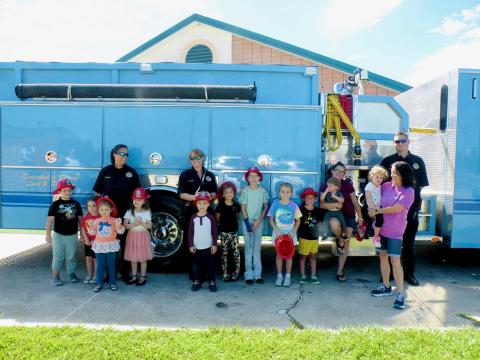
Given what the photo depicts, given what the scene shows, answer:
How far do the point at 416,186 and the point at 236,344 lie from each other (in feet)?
11.1

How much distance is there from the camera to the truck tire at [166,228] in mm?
5480

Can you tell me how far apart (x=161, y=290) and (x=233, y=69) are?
3.50 m

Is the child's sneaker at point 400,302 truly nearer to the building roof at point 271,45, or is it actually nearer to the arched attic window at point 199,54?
the building roof at point 271,45

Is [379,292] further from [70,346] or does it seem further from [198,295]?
[70,346]

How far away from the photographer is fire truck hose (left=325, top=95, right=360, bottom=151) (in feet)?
19.0

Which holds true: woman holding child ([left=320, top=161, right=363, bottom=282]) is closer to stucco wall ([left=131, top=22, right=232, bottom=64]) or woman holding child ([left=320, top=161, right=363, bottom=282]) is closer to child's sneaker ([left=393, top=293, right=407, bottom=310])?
child's sneaker ([left=393, top=293, right=407, bottom=310])

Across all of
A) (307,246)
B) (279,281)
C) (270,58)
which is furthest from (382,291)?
(270,58)

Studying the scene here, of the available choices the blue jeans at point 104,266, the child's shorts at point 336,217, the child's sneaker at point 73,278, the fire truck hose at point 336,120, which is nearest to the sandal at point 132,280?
the blue jeans at point 104,266

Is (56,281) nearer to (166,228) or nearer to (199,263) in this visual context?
(166,228)

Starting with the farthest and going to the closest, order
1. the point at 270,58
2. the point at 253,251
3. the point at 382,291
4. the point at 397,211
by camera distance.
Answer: the point at 270,58 < the point at 253,251 < the point at 382,291 < the point at 397,211

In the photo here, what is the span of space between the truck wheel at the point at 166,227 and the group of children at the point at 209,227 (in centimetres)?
29

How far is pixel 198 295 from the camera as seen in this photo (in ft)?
15.7

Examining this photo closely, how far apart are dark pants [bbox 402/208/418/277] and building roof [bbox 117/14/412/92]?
937 cm

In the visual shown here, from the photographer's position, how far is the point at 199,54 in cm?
1506
